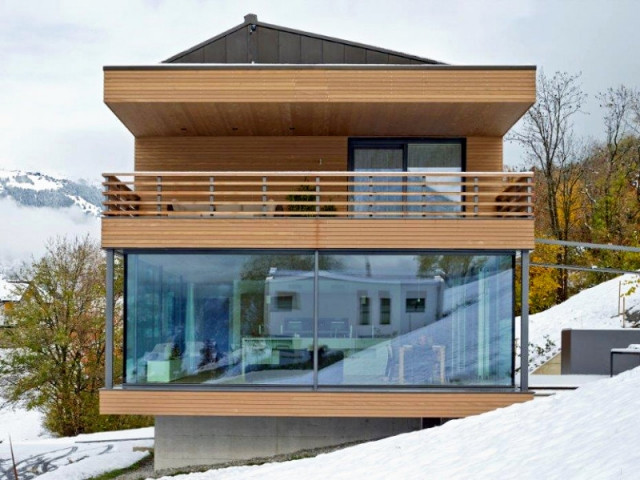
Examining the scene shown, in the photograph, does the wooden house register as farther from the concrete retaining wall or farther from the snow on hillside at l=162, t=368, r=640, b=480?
the concrete retaining wall

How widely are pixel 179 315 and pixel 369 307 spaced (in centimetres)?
302

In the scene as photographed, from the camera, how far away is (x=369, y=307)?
14445mm

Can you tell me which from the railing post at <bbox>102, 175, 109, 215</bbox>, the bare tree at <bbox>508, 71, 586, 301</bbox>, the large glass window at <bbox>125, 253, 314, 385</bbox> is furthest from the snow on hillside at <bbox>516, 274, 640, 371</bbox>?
the railing post at <bbox>102, 175, 109, 215</bbox>

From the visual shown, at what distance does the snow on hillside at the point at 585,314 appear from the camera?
83.4 feet

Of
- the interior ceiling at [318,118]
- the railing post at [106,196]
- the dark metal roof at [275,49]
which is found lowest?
the railing post at [106,196]

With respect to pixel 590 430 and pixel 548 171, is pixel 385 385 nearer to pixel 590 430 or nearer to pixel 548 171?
pixel 590 430

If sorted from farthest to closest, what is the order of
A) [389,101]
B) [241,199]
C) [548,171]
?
[548,171]
[241,199]
[389,101]

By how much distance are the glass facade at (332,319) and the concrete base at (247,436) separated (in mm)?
1126

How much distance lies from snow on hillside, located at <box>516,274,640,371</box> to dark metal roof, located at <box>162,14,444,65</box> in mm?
10181

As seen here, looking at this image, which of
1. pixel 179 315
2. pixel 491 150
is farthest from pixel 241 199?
pixel 491 150

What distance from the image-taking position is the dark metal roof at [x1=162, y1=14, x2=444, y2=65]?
57.2ft

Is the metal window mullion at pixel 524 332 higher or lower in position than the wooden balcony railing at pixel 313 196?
lower

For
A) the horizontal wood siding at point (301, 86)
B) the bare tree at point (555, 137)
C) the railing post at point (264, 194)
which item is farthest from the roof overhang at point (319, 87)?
the bare tree at point (555, 137)

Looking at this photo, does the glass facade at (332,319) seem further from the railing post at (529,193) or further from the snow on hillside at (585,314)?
the snow on hillside at (585,314)
